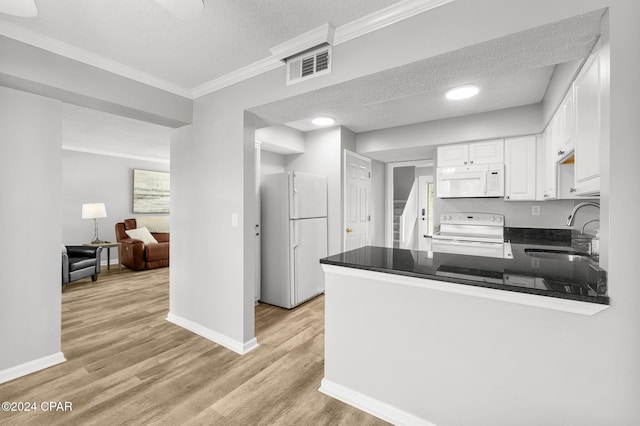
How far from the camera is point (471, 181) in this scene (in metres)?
3.59

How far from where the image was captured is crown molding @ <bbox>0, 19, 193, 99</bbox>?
1.84 m

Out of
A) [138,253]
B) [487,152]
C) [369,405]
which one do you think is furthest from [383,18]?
[138,253]

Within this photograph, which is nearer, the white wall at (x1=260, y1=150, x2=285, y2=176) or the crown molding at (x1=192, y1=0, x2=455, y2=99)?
the crown molding at (x1=192, y1=0, x2=455, y2=99)

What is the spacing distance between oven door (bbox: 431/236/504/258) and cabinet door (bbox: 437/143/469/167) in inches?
38.7

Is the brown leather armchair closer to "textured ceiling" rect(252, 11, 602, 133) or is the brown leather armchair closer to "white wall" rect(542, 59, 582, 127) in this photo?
"textured ceiling" rect(252, 11, 602, 133)

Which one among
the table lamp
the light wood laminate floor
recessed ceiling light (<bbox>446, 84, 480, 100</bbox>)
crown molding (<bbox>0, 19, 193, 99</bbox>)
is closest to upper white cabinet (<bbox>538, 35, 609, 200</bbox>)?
recessed ceiling light (<bbox>446, 84, 480, 100</bbox>)

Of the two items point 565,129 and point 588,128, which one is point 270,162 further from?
point 588,128

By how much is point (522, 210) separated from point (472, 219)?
56cm

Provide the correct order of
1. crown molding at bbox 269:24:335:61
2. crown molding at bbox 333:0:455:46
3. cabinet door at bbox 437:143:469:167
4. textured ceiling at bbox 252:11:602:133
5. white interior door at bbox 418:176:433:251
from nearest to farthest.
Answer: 1. textured ceiling at bbox 252:11:602:133
2. crown molding at bbox 333:0:455:46
3. crown molding at bbox 269:24:335:61
4. cabinet door at bbox 437:143:469:167
5. white interior door at bbox 418:176:433:251

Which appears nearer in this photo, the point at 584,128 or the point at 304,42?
the point at 584,128

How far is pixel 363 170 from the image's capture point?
4516 mm

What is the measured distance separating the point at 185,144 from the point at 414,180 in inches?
149

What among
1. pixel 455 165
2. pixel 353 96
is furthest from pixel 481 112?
pixel 353 96

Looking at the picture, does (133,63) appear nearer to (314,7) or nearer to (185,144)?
(185,144)
